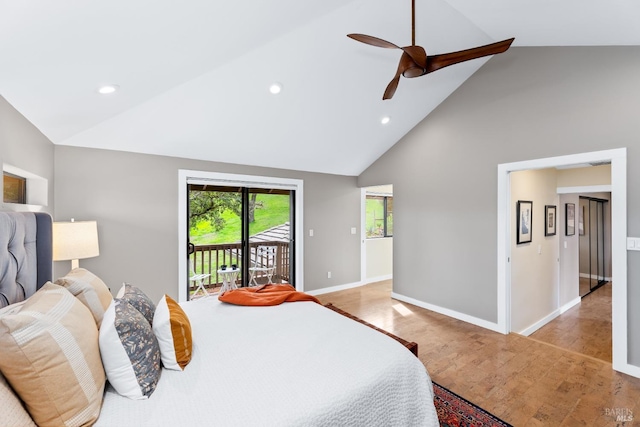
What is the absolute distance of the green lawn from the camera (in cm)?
421

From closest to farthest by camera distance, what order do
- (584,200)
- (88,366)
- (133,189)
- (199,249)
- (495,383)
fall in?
(88,366)
(495,383)
(133,189)
(199,249)
(584,200)

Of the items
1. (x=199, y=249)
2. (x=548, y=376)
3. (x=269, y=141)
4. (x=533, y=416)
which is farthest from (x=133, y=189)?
(x=548, y=376)

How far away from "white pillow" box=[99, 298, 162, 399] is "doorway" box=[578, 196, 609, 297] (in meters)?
6.86

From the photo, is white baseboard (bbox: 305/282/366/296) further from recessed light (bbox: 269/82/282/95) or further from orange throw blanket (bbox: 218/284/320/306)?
recessed light (bbox: 269/82/282/95)

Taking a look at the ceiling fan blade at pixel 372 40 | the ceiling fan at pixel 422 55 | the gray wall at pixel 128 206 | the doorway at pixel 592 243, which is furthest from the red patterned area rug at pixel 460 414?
the doorway at pixel 592 243

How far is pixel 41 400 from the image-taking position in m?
0.95

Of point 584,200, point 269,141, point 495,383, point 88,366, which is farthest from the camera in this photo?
point 584,200

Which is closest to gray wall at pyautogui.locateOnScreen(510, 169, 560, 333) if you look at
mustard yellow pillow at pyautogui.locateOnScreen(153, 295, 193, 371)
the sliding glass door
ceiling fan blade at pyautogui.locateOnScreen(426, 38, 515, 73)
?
ceiling fan blade at pyautogui.locateOnScreen(426, 38, 515, 73)

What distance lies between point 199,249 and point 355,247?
9.26ft

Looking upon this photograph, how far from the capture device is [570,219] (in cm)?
489

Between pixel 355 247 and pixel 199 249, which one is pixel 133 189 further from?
pixel 355 247

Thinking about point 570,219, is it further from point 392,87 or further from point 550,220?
point 392,87

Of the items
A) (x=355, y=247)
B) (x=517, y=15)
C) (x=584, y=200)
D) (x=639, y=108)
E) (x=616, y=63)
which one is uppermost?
(x=517, y=15)

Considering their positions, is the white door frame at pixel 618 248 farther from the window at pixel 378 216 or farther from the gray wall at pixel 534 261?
the window at pixel 378 216
